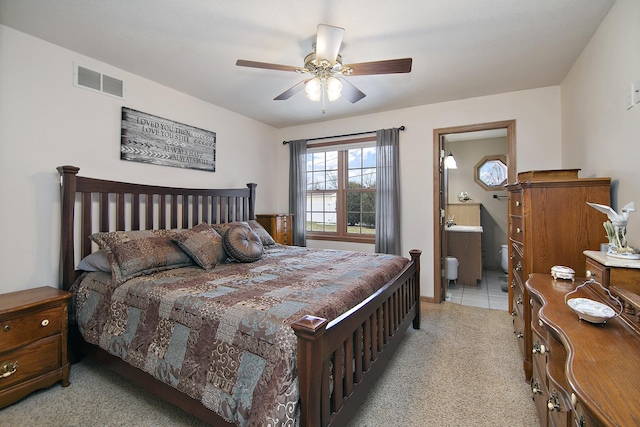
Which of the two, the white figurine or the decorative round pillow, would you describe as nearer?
the white figurine

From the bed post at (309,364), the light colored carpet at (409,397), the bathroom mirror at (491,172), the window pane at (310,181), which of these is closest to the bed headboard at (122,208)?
the light colored carpet at (409,397)

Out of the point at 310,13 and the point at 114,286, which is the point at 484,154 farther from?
the point at 114,286

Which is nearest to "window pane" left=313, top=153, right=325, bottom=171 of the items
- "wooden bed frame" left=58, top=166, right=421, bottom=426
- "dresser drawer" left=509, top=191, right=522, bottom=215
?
"wooden bed frame" left=58, top=166, right=421, bottom=426

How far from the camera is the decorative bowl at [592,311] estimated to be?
3.51ft

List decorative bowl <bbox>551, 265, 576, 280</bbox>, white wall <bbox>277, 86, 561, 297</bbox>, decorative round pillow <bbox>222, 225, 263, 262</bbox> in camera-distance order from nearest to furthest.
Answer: decorative bowl <bbox>551, 265, 576, 280</bbox> < decorative round pillow <bbox>222, 225, 263, 262</bbox> < white wall <bbox>277, 86, 561, 297</bbox>

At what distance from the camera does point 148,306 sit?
1.81 meters

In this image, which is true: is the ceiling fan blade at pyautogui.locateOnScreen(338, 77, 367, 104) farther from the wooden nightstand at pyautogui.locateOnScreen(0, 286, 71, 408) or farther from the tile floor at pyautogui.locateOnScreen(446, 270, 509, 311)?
the tile floor at pyautogui.locateOnScreen(446, 270, 509, 311)

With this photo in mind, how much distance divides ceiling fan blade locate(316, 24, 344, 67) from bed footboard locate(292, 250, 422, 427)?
5.45 ft

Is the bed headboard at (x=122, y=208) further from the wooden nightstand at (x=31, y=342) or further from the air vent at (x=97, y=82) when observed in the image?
the air vent at (x=97, y=82)

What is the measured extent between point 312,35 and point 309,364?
2265 millimetres

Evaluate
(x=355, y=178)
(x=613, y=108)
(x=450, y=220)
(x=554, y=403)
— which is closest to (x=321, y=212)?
(x=355, y=178)

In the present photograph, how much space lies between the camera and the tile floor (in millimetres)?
3712

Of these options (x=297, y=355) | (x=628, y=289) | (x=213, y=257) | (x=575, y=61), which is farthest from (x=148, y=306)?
(x=575, y=61)

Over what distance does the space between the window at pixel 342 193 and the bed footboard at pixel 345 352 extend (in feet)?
6.65
